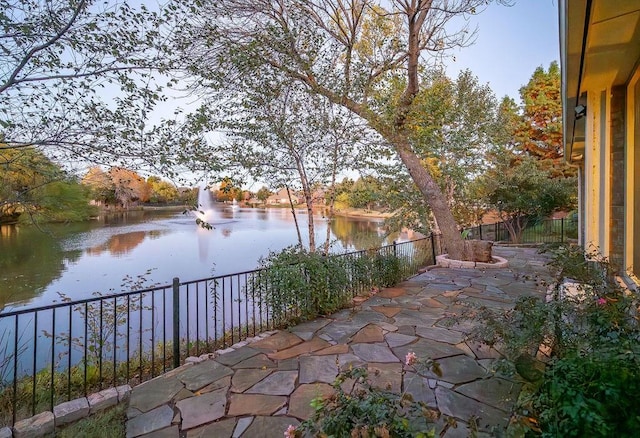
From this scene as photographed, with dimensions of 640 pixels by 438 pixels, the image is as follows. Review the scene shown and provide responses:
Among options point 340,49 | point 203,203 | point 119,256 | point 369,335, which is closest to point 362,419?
point 369,335

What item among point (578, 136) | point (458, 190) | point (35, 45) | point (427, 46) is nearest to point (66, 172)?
point (35, 45)

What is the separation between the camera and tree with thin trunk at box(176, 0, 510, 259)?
4.24 meters

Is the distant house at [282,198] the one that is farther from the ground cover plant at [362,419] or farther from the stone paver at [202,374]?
the ground cover plant at [362,419]

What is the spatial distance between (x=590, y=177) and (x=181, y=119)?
182 inches

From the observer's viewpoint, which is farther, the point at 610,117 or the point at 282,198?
the point at 282,198

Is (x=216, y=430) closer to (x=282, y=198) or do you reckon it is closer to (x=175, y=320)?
(x=175, y=320)

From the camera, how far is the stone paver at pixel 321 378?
1.94 m

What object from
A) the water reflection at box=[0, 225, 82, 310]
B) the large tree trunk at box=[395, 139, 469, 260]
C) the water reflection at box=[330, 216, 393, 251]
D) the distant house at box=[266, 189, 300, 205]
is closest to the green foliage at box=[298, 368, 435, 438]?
the distant house at box=[266, 189, 300, 205]

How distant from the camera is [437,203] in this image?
22.7 ft

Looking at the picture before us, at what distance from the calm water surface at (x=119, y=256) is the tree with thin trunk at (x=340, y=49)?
1.91m

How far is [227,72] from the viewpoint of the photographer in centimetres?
426

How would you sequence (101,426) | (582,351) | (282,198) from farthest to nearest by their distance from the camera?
(282,198), (101,426), (582,351)

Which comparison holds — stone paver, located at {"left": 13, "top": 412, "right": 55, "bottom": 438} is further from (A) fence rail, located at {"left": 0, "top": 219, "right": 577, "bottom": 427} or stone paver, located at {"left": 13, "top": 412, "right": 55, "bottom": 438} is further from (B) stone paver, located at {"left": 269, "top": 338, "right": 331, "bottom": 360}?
(B) stone paver, located at {"left": 269, "top": 338, "right": 331, "bottom": 360}

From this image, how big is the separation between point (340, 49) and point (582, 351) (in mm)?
5225
